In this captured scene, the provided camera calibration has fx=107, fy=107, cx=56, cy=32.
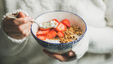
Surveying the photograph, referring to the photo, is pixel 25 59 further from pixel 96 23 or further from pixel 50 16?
pixel 96 23

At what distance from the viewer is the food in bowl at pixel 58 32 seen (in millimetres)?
604

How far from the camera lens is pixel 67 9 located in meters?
0.70

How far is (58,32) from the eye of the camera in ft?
2.07

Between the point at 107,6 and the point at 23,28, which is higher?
the point at 107,6

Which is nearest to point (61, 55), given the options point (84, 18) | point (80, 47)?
point (80, 47)

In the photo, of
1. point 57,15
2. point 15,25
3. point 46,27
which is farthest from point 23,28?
point 57,15

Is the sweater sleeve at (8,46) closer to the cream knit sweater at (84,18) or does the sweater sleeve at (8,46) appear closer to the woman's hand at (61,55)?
the cream knit sweater at (84,18)

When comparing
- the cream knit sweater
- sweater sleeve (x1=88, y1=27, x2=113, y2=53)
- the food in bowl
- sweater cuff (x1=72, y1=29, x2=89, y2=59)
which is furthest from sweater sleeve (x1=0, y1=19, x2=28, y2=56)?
sweater sleeve (x1=88, y1=27, x2=113, y2=53)

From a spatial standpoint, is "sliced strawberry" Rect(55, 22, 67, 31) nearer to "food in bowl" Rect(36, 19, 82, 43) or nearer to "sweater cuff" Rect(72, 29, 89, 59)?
"food in bowl" Rect(36, 19, 82, 43)

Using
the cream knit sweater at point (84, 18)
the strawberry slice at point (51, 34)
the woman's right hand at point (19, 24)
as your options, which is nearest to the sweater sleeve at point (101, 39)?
the cream knit sweater at point (84, 18)

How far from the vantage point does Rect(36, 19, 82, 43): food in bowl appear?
0.60m

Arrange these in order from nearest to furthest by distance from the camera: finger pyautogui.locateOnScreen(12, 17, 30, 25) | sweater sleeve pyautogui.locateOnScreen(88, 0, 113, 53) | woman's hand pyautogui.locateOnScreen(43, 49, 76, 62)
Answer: finger pyautogui.locateOnScreen(12, 17, 30, 25), woman's hand pyautogui.locateOnScreen(43, 49, 76, 62), sweater sleeve pyautogui.locateOnScreen(88, 0, 113, 53)

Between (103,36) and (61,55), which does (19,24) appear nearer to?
(61,55)

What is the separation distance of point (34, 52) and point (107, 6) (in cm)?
60
